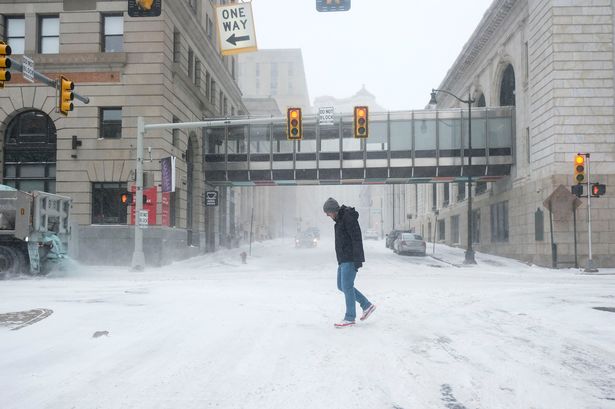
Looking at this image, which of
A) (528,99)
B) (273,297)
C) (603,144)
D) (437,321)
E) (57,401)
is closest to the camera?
(57,401)

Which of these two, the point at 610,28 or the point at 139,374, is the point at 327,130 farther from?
the point at 139,374

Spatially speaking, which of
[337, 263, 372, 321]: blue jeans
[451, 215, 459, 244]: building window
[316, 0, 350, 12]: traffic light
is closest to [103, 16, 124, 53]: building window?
[316, 0, 350, 12]: traffic light

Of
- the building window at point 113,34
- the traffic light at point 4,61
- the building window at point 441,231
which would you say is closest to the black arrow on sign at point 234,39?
the traffic light at point 4,61

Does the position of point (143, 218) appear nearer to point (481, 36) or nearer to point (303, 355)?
point (303, 355)

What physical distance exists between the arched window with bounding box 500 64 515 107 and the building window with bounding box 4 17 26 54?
89.9 ft

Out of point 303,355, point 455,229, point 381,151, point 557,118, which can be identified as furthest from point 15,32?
point 455,229

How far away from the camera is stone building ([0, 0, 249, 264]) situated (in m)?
24.9

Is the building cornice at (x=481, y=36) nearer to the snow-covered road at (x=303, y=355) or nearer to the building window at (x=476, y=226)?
the building window at (x=476, y=226)

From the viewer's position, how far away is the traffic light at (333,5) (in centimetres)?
1423

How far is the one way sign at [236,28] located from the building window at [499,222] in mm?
20960

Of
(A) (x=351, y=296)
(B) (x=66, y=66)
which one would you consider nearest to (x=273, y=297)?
(A) (x=351, y=296)

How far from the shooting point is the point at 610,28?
952 inches

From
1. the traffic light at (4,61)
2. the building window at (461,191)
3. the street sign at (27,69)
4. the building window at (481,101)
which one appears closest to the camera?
the traffic light at (4,61)

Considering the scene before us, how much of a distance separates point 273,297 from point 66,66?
19.8 meters
